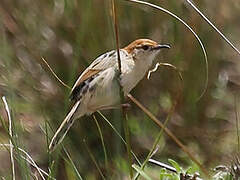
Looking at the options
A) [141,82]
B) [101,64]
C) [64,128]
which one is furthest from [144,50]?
[141,82]

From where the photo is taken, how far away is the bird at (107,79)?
3000mm

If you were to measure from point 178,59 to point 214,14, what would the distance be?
52 centimetres

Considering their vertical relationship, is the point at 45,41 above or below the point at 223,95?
above

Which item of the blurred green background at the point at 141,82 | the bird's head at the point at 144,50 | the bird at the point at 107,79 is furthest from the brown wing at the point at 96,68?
the blurred green background at the point at 141,82

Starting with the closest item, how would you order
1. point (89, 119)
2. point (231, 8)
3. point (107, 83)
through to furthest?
point (107, 83), point (89, 119), point (231, 8)

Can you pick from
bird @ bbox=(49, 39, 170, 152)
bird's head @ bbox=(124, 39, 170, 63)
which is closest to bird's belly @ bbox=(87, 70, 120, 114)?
bird @ bbox=(49, 39, 170, 152)

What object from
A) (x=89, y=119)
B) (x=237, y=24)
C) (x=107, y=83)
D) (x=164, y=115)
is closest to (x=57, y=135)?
(x=107, y=83)

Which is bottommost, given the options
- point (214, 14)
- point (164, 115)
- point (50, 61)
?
point (164, 115)

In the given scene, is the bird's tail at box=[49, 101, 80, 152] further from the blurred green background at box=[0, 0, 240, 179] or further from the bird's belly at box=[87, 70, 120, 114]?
the blurred green background at box=[0, 0, 240, 179]

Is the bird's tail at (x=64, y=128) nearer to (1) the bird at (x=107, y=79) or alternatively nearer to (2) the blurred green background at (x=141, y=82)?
(1) the bird at (x=107, y=79)

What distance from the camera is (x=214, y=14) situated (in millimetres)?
5348

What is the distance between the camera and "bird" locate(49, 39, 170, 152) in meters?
3.00

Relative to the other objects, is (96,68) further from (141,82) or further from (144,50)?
(141,82)

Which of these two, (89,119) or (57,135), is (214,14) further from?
(57,135)
